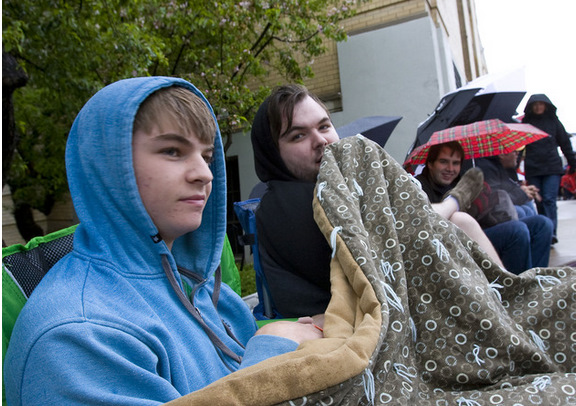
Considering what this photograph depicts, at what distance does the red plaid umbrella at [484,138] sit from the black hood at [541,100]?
1752 mm

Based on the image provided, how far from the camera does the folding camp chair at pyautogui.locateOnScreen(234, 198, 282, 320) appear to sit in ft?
7.61

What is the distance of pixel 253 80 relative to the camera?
33.8 feet

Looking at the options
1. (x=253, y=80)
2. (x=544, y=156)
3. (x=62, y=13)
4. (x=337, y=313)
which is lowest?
(x=544, y=156)

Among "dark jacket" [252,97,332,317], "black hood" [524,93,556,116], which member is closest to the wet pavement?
"black hood" [524,93,556,116]

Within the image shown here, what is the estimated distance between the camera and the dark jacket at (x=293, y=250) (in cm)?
176

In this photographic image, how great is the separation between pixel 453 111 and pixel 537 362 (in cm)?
348

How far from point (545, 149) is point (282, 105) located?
518 centimetres

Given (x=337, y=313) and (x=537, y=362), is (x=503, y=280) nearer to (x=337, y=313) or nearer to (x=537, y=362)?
(x=537, y=362)

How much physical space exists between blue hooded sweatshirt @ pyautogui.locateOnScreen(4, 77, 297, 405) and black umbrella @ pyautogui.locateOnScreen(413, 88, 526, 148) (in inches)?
136

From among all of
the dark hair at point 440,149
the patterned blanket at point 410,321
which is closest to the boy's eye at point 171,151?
the patterned blanket at point 410,321

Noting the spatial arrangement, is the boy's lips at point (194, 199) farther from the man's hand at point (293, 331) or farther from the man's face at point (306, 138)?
the man's face at point (306, 138)

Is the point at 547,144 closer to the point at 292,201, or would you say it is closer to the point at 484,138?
the point at 484,138

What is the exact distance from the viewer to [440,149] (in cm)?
388

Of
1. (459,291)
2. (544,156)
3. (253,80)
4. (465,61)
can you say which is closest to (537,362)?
(459,291)
